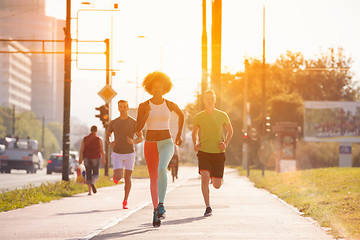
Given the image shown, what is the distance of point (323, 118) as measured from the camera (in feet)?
245

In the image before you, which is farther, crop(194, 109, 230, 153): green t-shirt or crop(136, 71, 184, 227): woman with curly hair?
crop(194, 109, 230, 153): green t-shirt

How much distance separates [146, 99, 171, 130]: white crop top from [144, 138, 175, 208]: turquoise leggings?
8.1 inches

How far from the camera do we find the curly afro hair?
483 inches

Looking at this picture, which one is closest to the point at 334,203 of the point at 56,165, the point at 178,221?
the point at 178,221

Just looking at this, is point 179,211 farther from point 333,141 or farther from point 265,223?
point 333,141

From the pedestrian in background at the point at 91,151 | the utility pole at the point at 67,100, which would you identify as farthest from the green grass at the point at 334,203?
the utility pole at the point at 67,100

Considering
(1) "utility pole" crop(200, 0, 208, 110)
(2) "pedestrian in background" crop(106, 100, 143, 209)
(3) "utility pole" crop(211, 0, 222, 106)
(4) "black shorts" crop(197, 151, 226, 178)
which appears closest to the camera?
(4) "black shorts" crop(197, 151, 226, 178)

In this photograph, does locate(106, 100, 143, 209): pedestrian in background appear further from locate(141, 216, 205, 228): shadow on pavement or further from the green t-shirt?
locate(141, 216, 205, 228): shadow on pavement

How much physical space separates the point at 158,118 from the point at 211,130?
1.64m

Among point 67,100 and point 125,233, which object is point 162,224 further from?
point 67,100

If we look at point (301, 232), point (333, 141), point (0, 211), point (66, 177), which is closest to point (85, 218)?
point (0, 211)

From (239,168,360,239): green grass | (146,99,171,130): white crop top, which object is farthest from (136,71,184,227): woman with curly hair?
(239,168,360,239): green grass

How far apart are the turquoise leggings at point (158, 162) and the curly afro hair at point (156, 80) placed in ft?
2.58

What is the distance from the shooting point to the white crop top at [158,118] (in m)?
12.0
